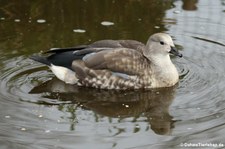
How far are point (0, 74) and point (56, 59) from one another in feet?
2.25

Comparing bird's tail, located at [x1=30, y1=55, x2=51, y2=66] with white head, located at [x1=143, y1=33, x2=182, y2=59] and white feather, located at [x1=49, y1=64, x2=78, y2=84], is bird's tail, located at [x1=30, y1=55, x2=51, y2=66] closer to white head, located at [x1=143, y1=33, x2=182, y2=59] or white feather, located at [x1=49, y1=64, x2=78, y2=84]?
white feather, located at [x1=49, y1=64, x2=78, y2=84]

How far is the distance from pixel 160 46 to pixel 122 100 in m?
0.87

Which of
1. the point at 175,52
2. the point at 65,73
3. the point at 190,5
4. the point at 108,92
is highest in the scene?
the point at 175,52

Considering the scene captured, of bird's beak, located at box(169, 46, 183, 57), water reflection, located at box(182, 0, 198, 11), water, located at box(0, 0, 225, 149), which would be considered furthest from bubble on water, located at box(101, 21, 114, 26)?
bird's beak, located at box(169, 46, 183, 57)

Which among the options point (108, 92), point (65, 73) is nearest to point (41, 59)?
point (65, 73)

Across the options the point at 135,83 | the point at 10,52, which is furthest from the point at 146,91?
the point at 10,52

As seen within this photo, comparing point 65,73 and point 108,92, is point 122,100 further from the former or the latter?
point 65,73

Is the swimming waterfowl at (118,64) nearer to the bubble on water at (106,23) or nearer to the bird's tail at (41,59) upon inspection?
the bird's tail at (41,59)

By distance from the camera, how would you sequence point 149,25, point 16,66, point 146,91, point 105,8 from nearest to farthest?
point 146,91, point 16,66, point 149,25, point 105,8

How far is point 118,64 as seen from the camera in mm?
7277

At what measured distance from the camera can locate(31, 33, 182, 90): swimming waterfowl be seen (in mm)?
7281

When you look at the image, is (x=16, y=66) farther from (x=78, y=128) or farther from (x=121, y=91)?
(x=78, y=128)

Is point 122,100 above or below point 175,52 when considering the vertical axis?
below

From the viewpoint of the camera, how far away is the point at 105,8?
389 inches
